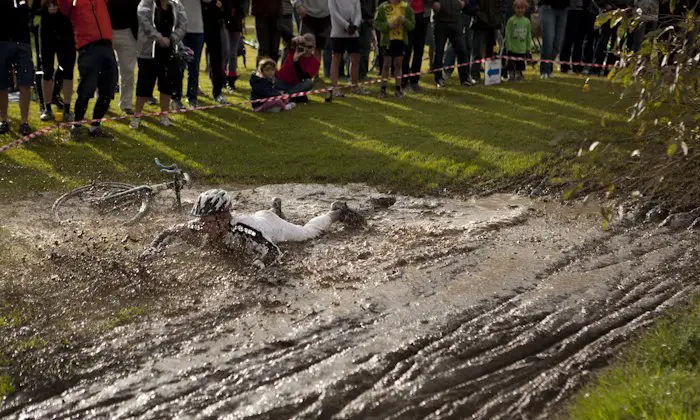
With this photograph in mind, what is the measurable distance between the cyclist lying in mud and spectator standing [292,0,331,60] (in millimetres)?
8627

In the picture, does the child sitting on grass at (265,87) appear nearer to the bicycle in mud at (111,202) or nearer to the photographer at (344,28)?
the photographer at (344,28)

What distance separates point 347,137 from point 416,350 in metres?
7.34

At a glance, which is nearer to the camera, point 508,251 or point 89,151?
point 508,251

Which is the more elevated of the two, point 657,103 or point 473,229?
point 657,103

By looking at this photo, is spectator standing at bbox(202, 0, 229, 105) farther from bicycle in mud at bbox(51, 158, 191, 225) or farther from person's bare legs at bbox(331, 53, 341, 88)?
bicycle in mud at bbox(51, 158, 191, 225)

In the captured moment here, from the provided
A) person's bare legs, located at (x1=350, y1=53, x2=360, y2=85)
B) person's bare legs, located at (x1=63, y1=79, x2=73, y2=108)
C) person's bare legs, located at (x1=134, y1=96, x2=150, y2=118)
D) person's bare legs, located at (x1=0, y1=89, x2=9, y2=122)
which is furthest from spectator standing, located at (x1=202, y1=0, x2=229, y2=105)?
person's bare legs, located at (x1=0, y1=89, x2=9, y2=122)

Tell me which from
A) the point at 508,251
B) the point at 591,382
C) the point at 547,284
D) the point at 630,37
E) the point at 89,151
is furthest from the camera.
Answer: the point at 630,37

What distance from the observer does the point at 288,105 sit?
15.7 meters

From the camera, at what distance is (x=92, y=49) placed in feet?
41.2

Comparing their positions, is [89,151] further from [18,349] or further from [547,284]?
[547,284]

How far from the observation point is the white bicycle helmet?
8344mm

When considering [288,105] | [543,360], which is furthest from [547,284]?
[288,105]

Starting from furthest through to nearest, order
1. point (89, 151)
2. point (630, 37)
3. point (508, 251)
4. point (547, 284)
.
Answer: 1. point (630, 37)
2. point (89, 151)
3. point (508, 251)
4. point (547, 284)

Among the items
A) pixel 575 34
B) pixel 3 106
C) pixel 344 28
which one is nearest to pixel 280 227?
pixel 3 106
